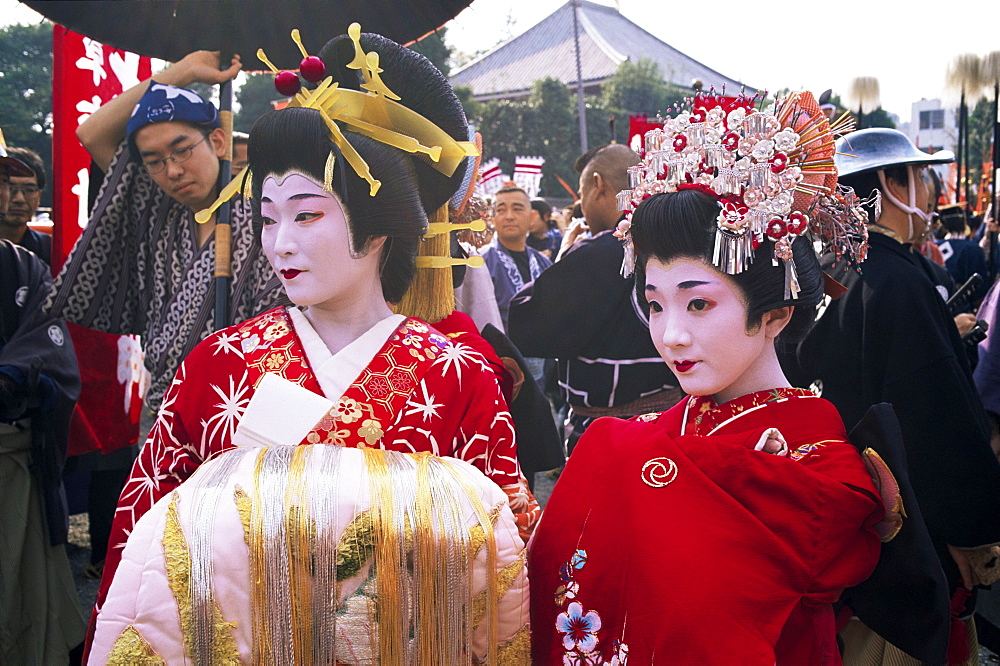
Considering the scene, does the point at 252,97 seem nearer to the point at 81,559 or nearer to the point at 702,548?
the point at 81,559

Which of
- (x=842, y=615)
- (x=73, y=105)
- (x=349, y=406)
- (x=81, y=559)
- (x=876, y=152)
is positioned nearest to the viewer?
(x=349, y=406)

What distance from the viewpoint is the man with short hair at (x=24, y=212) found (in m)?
4.95

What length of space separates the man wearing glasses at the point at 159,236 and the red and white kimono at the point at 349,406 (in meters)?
1.04

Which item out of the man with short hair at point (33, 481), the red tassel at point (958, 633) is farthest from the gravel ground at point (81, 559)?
the red tassel at point (958, 633)

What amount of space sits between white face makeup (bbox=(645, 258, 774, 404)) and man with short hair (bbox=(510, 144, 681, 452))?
6.28 ft

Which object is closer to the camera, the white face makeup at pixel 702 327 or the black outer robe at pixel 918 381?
the white face makeup at pixel 702 327

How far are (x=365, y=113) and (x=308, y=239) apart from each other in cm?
38

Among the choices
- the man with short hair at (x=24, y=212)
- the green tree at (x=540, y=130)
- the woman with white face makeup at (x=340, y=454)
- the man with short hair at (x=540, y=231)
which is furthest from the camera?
the green tree at (x=540, y=130)

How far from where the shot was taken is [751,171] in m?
2.05

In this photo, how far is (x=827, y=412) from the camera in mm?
2074

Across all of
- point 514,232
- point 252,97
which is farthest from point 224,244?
point 252,97

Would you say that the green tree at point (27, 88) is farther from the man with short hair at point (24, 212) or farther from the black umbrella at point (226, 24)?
the black umbrella at point (226, 24)

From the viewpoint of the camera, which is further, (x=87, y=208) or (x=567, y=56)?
(x=567, y=56)

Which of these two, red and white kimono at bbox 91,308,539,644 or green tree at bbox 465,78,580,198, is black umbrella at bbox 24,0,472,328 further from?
green tree at bbox 465,78,580,198
